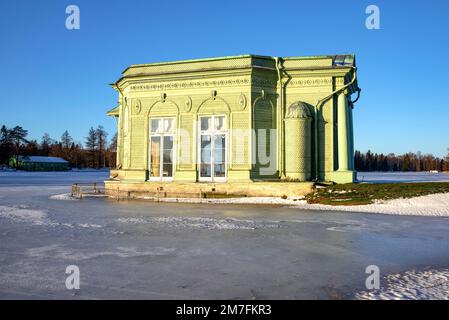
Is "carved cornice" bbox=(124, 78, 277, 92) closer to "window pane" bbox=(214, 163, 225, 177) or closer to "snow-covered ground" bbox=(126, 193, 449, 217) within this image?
"window pane" bbox=(214, 163, 225, 177)

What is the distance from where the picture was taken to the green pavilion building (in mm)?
21734

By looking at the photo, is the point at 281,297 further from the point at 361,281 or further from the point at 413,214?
Answer: the point at 413,214

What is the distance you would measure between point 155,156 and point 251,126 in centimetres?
664

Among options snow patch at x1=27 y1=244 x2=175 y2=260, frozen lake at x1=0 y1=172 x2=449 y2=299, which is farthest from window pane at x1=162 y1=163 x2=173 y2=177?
snow patch at x1=27 y1=244 x2=175 y2=260

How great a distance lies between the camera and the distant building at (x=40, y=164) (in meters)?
107

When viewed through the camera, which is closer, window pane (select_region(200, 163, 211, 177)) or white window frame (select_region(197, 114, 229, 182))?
white window frame (select_region(197, 114, 229, 182))

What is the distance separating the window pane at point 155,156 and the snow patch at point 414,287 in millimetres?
19026

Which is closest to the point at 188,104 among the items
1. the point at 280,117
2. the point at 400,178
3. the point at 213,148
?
the point at 213,148

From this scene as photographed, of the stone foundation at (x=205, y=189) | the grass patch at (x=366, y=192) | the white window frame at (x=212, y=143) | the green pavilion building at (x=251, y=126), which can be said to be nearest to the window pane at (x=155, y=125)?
the green pavilion building at (x=251, y=126)

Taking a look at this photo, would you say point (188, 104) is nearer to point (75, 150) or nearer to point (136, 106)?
point (136, 106)

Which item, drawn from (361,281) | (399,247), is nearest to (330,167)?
(399,247)

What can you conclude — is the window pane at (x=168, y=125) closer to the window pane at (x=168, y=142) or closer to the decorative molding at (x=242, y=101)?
the window pane at (x=168, y=142)

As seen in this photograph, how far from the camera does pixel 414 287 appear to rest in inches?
218

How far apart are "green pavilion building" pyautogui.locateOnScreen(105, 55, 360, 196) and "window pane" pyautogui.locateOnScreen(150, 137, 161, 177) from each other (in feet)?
0.25
